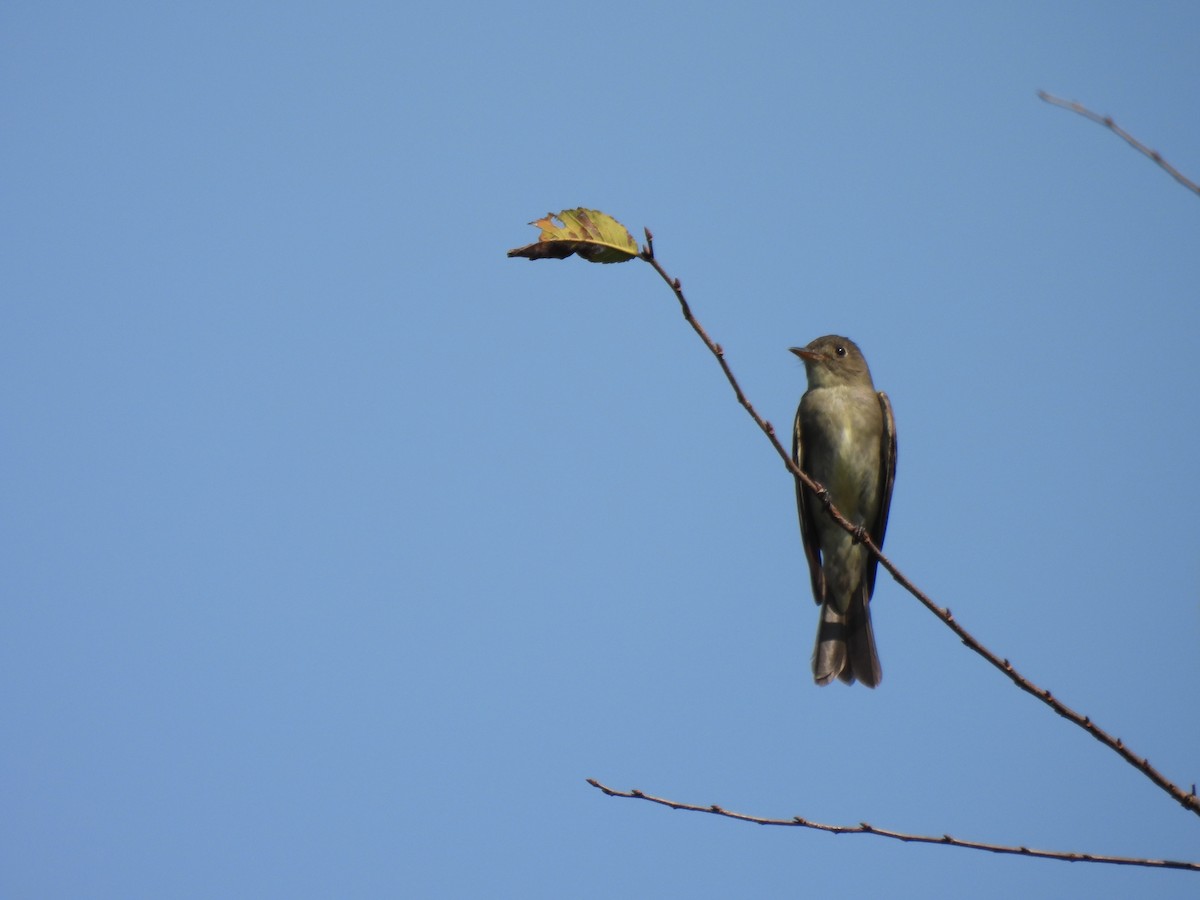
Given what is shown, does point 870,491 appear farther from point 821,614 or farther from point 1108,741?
point 1108,741

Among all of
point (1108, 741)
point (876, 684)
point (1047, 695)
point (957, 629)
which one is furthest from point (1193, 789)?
point (876, 684)

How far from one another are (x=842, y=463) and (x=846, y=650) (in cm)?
144

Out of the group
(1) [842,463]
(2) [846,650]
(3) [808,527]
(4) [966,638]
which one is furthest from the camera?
(3) [808,527]

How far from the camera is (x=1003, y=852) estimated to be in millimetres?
3699

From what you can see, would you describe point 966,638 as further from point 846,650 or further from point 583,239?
point 846,650

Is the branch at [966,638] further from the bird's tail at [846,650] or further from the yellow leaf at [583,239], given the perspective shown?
the bird's tail at [846,650]

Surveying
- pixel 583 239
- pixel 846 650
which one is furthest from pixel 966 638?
pixel 846 650

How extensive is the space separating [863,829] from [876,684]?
5.35m

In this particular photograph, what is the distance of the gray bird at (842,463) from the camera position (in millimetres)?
9633

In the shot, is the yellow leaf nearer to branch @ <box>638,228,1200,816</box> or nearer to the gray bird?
branch @ <box>638,228,1200,816</box>

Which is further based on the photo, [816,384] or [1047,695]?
[816,384]

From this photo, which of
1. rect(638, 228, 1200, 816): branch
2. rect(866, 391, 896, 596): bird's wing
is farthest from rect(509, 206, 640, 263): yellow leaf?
rect(866, 391, 896, 596): bird's wing

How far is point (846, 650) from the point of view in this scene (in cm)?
919

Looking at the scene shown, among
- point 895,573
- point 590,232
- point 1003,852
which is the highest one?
point 590,232
